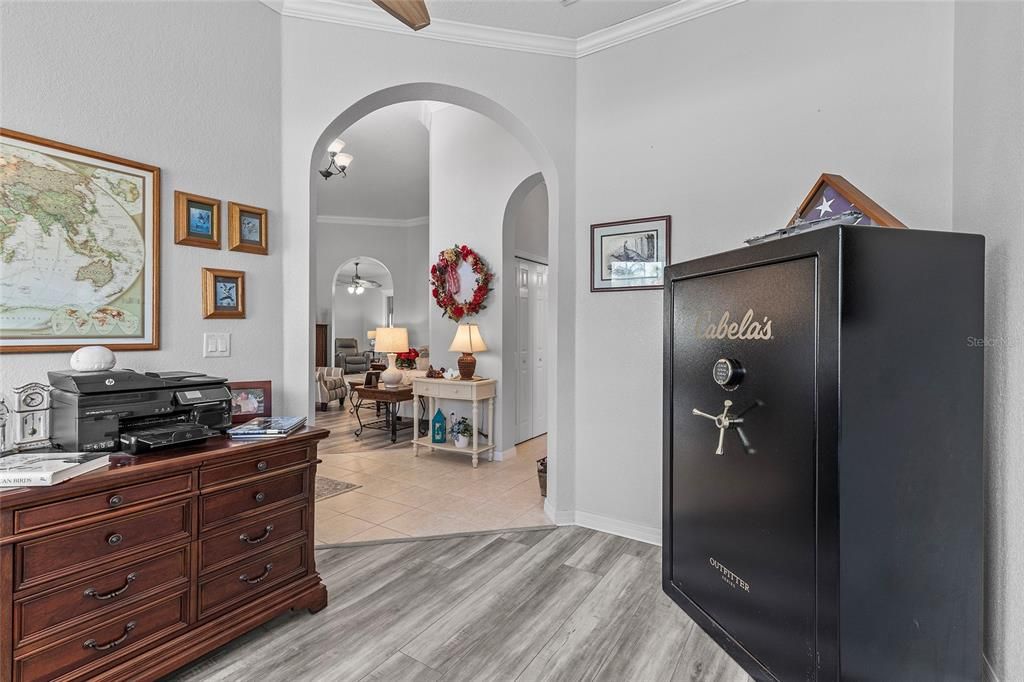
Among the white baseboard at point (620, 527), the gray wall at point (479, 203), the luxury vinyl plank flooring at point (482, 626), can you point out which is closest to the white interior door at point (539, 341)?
the gray wall at point (479, 203)

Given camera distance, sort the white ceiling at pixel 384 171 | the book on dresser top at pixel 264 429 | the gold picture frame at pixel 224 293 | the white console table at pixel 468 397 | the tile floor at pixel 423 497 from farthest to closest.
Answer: the white ceiling at pixel 384 171
the white console table at pixel 468 397
the tile floor at pixel 423 497
the gold picture frame at pixel 224 293
the book on dresser top at pixel 264 429

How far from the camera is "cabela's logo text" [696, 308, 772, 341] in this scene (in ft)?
4.46

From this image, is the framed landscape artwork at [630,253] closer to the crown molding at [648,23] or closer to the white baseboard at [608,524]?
the crown molding at [648,23]

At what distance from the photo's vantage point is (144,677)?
1582 millimetres

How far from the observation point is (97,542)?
1.50 m

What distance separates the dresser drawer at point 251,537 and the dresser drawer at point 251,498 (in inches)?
1.9

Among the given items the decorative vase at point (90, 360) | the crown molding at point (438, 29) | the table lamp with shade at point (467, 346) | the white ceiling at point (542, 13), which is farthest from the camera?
the table lamp with shade at point (467, 346)

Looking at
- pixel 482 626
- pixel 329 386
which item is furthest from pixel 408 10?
pixel 329 386

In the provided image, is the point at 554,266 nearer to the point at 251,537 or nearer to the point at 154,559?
the point at 251,537

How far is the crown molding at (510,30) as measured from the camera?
8.55ft

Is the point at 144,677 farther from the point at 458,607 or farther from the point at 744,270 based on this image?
the point at 744,270

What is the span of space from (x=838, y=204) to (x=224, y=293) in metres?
2.74

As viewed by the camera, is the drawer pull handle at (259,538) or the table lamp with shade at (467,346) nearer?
the drawer pull handle at (259,538)

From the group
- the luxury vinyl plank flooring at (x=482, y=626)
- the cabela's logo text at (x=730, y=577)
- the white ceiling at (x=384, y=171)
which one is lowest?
the luxury vinyl plank flooring at (x=482, y=626)
